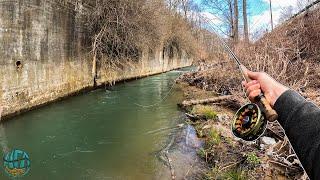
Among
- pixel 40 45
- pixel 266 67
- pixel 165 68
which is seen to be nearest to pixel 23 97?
pixel 40 45

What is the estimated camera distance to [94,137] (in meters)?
8.69

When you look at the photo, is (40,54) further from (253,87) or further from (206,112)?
(253,87)

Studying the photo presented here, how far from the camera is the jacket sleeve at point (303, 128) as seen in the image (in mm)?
1200

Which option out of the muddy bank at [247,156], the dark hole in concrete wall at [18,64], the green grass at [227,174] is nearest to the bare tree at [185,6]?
the dark hole in concrete wall at [18,64]

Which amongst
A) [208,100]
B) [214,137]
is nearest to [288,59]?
[208,100]

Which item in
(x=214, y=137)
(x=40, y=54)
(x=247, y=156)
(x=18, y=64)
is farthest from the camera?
(x=40, y=54)

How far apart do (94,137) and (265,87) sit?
7.47 meters

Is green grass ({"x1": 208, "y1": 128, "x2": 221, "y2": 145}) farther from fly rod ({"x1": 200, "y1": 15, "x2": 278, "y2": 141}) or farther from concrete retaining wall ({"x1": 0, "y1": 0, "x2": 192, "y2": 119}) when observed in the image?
concrete retaining wall ({"x1": 0, "y1": 0, "x2": 192, "y2": 119})

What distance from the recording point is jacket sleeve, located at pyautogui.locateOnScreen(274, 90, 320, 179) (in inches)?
47.3

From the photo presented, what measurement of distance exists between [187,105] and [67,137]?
4536mm

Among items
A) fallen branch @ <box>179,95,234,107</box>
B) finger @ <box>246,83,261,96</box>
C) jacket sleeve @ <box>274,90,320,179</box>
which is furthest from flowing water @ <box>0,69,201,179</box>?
jacket sleeve @ <box>274,90,320,179</box>

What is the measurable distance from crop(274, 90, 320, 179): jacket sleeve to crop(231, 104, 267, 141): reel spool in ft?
1.00

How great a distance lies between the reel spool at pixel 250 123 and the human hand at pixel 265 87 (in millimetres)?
108

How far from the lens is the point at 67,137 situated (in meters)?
8.77
